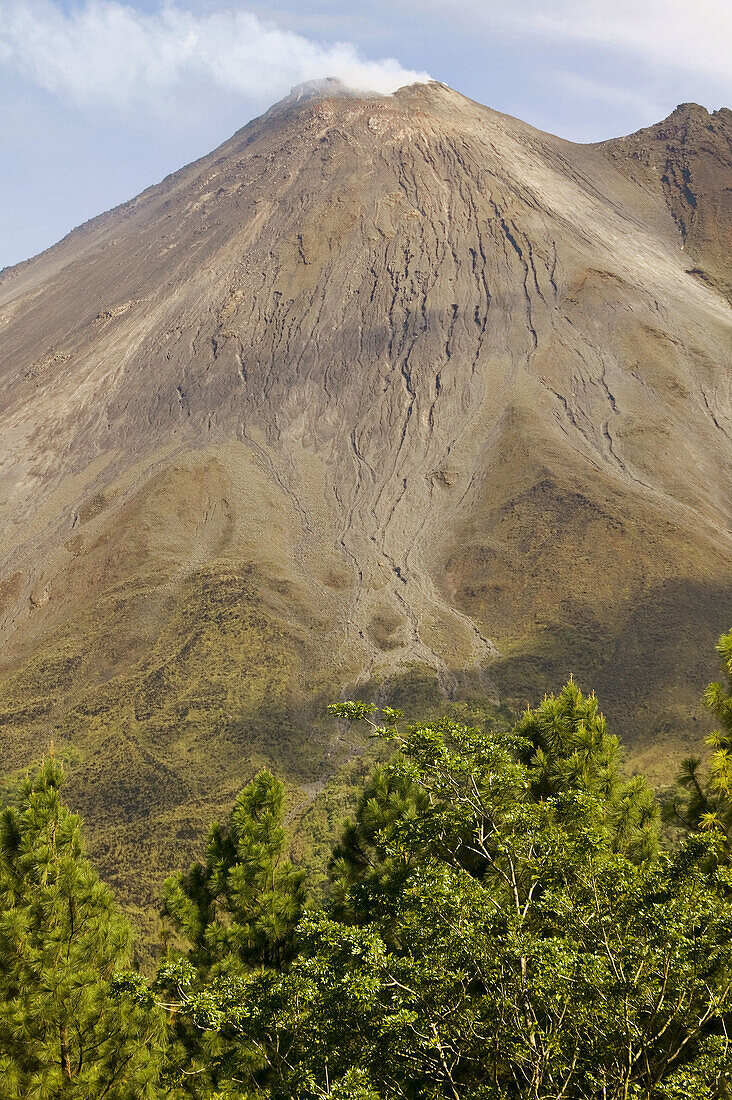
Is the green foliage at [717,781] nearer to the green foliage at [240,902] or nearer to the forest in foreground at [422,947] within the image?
the forest in foreground at [422,947]

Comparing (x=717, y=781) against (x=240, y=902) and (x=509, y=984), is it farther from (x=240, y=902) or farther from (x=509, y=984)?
(x=240, y=902)

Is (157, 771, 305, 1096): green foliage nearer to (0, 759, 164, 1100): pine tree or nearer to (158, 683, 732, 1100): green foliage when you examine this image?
(0, 759, 164, 1100): pine tree

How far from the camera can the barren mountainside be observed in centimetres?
7056

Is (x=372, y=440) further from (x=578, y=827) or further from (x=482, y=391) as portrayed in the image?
(x=578, y=827)

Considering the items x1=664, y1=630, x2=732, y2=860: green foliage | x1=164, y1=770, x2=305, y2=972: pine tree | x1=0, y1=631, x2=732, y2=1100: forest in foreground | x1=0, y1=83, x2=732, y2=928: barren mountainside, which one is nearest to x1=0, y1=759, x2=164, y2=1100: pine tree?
x1=0, y1=631, x2=732, y2=1100: forest in foreground

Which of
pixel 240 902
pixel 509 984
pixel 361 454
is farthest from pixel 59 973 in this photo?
pixel 361 454

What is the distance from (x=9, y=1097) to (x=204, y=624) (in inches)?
2734

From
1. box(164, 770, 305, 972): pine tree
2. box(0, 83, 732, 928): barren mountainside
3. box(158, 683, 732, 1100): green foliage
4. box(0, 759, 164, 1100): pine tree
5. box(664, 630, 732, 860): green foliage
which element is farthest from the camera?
box(0, 83, 732, 928): barren mountainside

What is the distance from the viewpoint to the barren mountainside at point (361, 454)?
232ft

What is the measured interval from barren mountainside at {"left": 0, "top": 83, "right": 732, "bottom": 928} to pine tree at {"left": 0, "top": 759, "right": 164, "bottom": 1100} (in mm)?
42517

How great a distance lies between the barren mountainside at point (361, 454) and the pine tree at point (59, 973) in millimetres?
42517

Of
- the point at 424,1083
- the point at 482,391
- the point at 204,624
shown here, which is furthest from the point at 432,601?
the point at 424,1083

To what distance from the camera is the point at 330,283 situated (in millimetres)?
118438

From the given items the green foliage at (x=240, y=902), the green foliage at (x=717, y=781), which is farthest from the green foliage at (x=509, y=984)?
the green foliage at (x=240, y=902)
